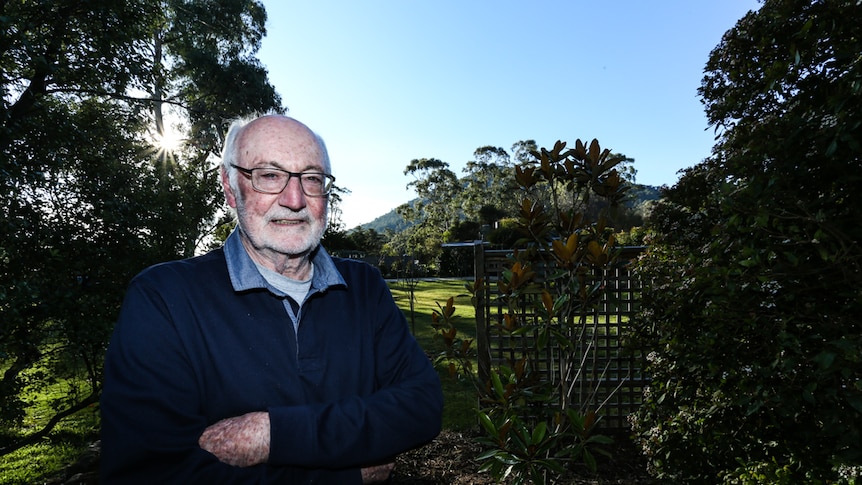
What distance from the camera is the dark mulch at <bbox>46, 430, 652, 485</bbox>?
433 cm

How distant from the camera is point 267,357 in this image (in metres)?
1.40

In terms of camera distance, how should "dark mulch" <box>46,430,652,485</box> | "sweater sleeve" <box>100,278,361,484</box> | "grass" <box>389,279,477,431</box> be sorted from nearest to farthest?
"sweater sleeve" <box>100,278,361,484</box> → "dark mulch" <box>46,430,652,485</box> → "grass" <box>389,279,477,431</box>

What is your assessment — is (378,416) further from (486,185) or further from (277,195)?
(486,185)

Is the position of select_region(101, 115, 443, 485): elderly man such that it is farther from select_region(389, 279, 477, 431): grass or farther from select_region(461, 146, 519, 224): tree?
select_region(461, 146, 519, 224): tree

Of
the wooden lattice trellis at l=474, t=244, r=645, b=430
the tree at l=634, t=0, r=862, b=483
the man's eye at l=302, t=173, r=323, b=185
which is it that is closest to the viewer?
the man's eye at l=302, t=173, r=323, b=185

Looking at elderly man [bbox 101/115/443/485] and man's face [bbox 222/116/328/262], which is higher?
man's face [bbox 222/116/328/262]

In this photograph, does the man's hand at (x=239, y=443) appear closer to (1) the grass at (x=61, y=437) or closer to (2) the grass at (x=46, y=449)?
(1) the grass at (x=61, y=437)

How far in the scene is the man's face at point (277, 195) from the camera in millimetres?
1534

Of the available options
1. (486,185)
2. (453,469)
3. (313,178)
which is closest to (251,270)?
(313,178)

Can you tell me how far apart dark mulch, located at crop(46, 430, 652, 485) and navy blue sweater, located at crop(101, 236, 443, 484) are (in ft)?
9.29

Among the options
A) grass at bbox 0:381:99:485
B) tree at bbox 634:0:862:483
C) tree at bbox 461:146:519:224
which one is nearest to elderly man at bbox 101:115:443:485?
tree at bbox 634:0:862:483

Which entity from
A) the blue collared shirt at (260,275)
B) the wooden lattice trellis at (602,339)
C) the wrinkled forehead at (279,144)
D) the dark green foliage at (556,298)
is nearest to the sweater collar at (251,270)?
the blue collared shirt at (260,275)

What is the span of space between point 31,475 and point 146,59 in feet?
14.6

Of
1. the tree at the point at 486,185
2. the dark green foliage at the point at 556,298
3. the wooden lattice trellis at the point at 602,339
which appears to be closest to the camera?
the dark green foliage at the point at 556,298
